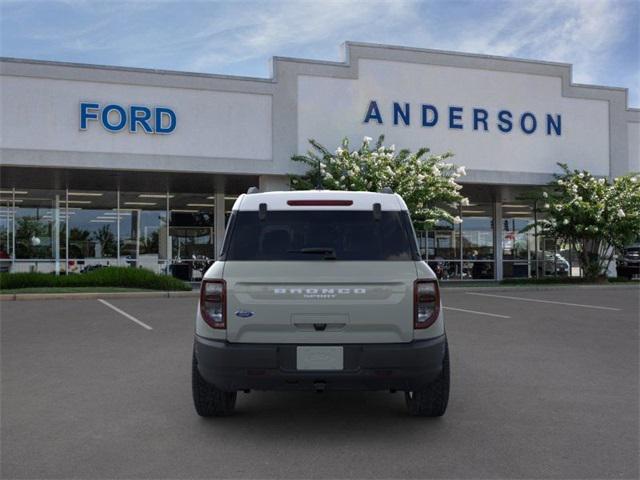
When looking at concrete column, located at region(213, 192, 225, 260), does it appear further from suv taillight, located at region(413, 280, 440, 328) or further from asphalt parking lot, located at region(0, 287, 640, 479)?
suv taillight, located at region(413, 280, 440, 328)

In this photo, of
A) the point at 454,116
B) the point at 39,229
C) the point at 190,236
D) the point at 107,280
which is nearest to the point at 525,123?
the point at 454,116

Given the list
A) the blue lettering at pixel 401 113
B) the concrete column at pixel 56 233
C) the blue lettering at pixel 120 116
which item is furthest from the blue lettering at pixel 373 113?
the concrete column at pixel 56 233

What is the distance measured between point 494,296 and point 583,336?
8471 mm

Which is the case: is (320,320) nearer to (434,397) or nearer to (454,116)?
(434,397)

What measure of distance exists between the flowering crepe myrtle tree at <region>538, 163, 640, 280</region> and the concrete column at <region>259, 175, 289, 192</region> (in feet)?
31.1

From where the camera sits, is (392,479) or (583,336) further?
(583,336)

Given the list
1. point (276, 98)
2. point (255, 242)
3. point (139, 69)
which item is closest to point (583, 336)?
point (255, 242)

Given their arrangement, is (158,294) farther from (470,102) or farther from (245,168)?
(470,102)

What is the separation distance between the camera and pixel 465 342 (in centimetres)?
971

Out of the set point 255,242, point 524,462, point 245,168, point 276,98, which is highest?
point 276,98

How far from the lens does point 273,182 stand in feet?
71.2

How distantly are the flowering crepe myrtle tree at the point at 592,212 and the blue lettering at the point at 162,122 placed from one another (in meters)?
13.3

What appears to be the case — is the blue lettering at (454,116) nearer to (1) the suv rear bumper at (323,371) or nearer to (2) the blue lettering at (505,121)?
(2) the blue lettering at (505,121)

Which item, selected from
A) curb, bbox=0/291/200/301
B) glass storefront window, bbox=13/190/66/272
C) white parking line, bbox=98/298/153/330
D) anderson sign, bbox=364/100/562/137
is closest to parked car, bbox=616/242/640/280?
anderson sign, bbox=364/100/562/137
